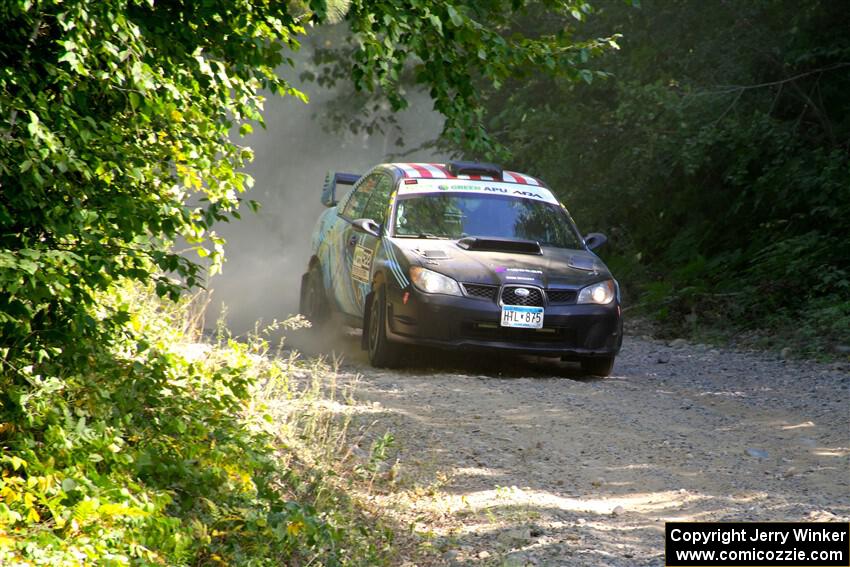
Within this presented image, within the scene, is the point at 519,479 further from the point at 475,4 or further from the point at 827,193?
the point at 827,193

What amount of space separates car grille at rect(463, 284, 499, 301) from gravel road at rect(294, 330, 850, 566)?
2.29ft

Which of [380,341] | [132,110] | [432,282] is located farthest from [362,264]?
[132,110]

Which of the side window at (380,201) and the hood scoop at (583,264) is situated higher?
the side window at (380,201)

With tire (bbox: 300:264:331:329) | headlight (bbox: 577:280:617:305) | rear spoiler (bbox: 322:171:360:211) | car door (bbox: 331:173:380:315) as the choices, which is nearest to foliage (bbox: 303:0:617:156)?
headlight (bbox: 577:280:617:305)

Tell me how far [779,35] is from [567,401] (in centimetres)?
865

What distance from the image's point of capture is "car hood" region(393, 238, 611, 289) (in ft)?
33.9

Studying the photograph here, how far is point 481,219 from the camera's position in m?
11.4

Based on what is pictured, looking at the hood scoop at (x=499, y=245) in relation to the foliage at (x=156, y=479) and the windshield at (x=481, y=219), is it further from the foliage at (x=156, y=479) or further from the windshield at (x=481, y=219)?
the foliage at (x=156, y=479)

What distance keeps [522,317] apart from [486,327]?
319 millimetres

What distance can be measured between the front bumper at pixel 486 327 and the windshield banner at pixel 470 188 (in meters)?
1.47

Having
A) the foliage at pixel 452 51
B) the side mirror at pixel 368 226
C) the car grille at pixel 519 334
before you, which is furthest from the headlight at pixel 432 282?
the foliage at pixel 452 51

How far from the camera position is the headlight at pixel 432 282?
10.2 metres

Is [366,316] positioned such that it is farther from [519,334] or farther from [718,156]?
[718,156]

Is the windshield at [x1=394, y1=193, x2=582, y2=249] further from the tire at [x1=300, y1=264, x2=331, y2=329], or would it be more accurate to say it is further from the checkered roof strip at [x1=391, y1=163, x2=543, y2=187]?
the tire at [x1=300, y1=264, x2=331, y2=329]
